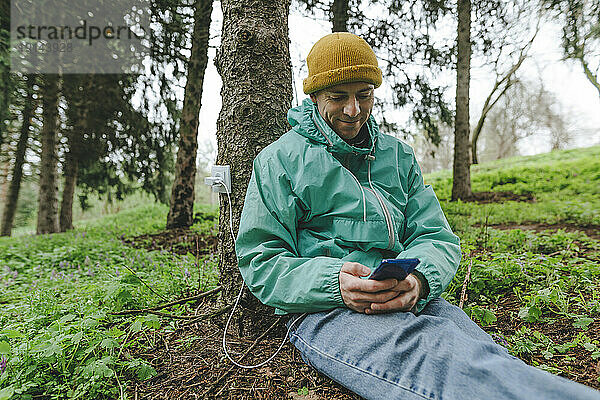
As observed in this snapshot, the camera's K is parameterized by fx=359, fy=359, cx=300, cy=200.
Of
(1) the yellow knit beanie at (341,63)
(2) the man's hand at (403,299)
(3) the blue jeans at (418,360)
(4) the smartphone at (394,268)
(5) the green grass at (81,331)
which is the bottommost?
(5) the green grass at (81,331)

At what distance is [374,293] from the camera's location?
56.8 inches

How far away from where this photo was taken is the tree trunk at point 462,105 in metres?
7.63

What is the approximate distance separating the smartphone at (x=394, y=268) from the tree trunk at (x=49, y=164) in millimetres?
9871

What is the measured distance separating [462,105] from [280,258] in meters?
7.86

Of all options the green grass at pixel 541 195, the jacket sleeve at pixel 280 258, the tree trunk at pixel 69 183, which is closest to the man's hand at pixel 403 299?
the jacket sleeve at pixel 280 258

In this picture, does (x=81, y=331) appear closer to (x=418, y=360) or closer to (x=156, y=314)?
(x=156, y=314)

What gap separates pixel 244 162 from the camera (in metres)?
2.19

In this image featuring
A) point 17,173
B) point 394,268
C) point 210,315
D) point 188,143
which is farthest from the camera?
point 17,173

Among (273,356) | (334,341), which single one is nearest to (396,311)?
(334,341)

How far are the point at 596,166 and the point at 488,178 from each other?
9.24ft

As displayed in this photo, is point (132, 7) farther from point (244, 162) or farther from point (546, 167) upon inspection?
point (546, 167)

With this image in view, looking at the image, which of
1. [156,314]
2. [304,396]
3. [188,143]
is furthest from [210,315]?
[188,143]

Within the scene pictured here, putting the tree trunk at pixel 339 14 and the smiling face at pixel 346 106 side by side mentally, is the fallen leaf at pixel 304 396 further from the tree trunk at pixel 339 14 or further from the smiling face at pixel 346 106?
the tree trunk at pixel 339 14

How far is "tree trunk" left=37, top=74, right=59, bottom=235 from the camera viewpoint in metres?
8.73
